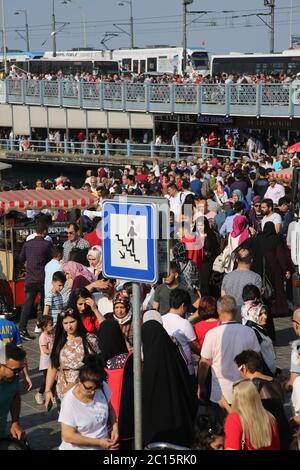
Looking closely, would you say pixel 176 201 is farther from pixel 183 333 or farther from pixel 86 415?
pixel 86 415

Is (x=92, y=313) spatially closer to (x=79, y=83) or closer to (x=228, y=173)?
(x=228, y=173)

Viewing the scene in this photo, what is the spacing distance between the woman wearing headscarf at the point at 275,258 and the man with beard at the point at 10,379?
6.09 meters

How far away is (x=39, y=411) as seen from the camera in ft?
34.0

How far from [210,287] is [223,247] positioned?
120 cm

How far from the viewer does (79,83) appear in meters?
47.0

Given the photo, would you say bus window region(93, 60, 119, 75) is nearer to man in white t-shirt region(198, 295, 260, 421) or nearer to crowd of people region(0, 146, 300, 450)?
crowd of people region(0, 146, 300, 450)

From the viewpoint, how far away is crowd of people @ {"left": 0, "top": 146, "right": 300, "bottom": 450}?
6992 millimetres

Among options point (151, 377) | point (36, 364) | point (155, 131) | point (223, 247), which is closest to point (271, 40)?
point (155, 131)

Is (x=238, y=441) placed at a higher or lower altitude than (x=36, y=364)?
higher

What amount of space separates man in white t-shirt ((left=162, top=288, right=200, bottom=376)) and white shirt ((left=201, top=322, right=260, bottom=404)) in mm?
438

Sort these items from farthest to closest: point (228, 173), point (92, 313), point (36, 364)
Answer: point (228, 173), point (36, 364), point (92, 313)

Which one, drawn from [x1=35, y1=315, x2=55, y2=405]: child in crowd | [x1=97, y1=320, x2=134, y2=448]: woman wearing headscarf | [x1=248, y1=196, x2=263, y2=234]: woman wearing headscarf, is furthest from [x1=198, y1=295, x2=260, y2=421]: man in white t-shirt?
[x1=248, y1=196, x2=263, y2=234]: woman wearing headscarf

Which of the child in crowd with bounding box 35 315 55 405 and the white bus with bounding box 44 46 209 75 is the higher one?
the white bus with bounding box 44 46 209 75

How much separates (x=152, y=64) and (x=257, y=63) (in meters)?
15.0
